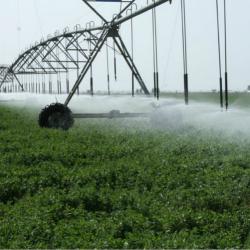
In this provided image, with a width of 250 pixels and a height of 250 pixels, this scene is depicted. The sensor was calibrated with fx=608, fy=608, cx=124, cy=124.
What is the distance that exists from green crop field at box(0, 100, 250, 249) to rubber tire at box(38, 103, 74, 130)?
356 cm

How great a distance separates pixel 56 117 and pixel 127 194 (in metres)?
9.33

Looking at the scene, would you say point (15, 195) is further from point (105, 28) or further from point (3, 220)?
point (105, 28)

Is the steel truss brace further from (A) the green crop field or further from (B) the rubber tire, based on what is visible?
(A) the green crop field

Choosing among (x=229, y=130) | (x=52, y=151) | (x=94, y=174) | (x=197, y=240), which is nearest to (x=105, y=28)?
(x=229, y=130)

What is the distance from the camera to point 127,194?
23.3 ft

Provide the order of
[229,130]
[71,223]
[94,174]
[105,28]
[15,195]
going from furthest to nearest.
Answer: [105,28]
[229,130]
[94,174]
[15,195]
[71,223]

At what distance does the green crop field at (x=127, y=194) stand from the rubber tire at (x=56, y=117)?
3560 mm

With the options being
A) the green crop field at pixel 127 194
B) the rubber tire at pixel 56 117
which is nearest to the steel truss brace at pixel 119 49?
the rubber tire at pixel 56 117

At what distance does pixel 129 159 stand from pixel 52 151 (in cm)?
170

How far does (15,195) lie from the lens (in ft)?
25.2

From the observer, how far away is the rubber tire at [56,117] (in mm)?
15891

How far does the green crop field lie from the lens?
5477 mm

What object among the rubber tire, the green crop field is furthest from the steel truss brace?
the green crop field

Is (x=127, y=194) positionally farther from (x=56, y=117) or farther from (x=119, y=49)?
(x=119, y=49)
